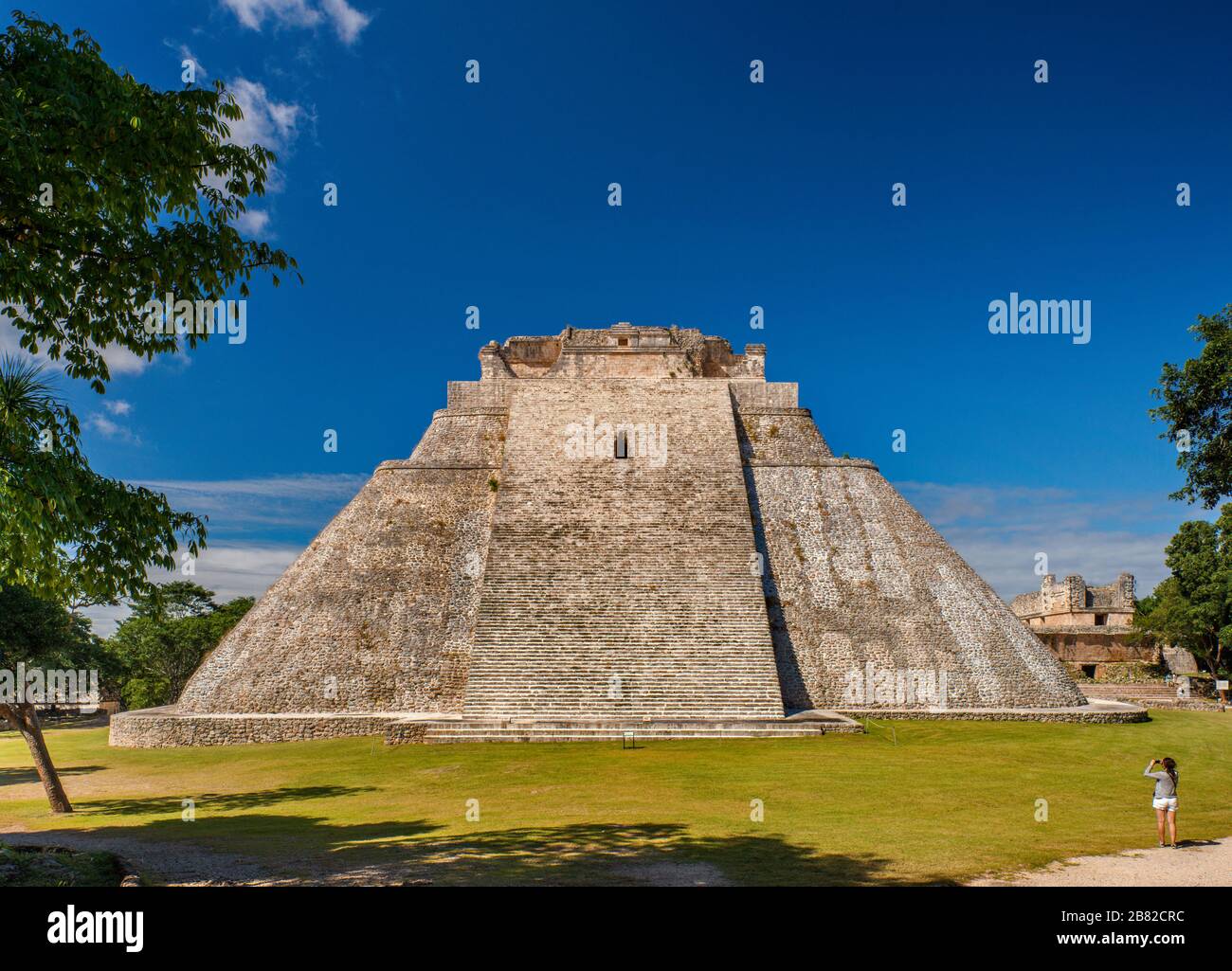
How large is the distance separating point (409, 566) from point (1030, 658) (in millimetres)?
15954

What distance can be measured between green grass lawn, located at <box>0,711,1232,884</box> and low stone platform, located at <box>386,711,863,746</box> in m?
0.44

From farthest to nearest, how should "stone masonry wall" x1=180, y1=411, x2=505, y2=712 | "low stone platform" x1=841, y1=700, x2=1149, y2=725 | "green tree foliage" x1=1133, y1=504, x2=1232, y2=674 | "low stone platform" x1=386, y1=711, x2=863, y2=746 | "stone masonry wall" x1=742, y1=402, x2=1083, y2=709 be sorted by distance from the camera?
"green tree foliage" x1=1133, y1=504, x2=1232, y2=674, "stone masonry wall" x1=742, y1=402, x2=1083, y2=709, "stone masonry wall" x1=180, y1=411, x2=505, y2=712, "low stone platform" x1=841, y1=700, x2=1149, y2=725, "low stone platform" x1=386, y1=711, x2=863, y2=746

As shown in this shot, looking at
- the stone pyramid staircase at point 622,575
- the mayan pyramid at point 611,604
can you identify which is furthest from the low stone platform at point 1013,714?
the stone pyramid staircase at point 622,575

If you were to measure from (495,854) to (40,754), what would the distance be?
7.75m

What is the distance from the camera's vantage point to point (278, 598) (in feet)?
68.0

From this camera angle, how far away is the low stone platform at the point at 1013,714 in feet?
58.6

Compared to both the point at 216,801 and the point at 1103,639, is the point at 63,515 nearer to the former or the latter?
the point at 216,801

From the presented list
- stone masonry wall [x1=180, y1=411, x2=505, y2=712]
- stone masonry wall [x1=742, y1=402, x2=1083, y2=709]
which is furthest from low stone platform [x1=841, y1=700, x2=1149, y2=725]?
stone masonry wall [x1=180, y1=411, x2=505, y2=712]

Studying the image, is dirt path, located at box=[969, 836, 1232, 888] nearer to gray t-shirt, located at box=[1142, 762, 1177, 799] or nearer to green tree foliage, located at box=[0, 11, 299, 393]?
gray t-shirt, located at box=[1142, 762, 1177, 799]

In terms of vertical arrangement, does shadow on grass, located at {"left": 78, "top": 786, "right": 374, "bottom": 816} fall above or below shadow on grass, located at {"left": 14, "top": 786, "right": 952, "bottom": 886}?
below

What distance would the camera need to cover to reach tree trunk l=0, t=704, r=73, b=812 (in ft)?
35.8

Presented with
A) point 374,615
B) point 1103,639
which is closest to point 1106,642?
point 1103,639

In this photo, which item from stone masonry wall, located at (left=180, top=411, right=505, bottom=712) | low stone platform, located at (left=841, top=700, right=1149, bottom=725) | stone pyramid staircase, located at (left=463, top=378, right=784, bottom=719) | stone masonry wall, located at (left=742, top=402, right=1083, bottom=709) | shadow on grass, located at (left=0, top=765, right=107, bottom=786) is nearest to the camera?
shadow on grass, located at (left=0, top=765, right=107, bottom=786)
